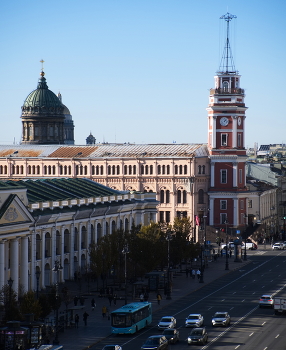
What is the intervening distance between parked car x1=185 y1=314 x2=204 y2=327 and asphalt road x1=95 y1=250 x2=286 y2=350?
56cm

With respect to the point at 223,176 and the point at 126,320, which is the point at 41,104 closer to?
the point at 223,176

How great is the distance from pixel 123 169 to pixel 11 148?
26.3m

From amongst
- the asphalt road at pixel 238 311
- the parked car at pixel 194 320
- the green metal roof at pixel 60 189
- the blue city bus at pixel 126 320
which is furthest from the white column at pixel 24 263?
the parked car at pixel 194 320

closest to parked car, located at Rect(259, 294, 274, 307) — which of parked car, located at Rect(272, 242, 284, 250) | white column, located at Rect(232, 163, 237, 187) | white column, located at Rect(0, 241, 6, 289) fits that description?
white column, located at Rect(0, 241, 6, 289)

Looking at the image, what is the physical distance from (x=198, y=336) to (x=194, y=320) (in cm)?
700

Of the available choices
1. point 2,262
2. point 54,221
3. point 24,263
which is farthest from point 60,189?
point 2,262

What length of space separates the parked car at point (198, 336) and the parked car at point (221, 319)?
641 cm

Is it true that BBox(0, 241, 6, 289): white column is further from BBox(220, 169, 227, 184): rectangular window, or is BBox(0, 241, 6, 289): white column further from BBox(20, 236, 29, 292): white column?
BBox(220, 169, 227, 184): rectangular window

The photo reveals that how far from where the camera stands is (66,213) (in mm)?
104250

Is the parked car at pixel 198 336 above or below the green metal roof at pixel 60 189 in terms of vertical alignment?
below

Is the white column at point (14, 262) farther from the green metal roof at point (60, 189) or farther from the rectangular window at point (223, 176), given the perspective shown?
the rectangular window at point (223, 176)

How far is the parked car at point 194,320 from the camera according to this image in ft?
247

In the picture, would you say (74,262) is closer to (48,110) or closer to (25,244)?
(25,244)

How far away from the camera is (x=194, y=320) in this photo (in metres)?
75.6
